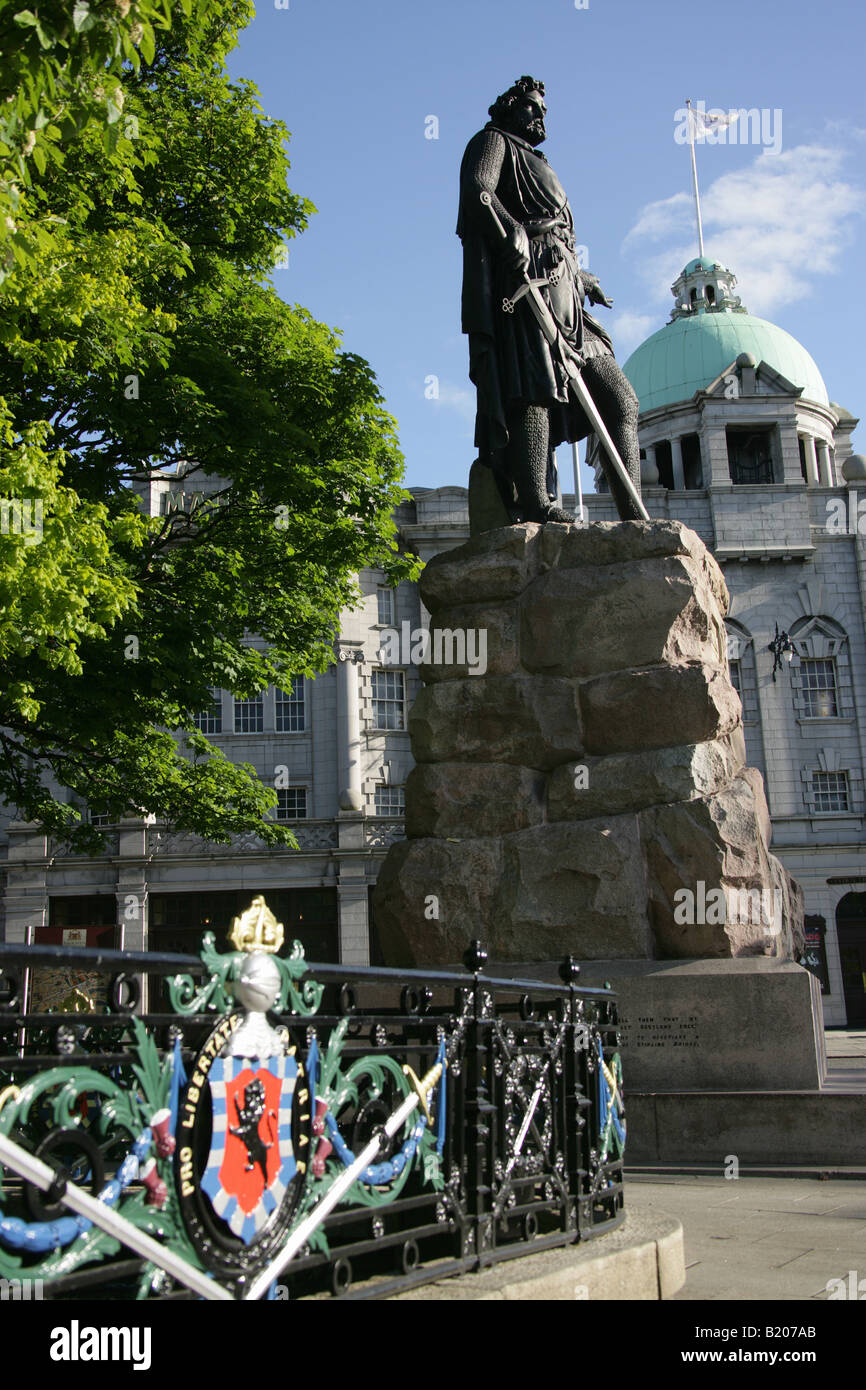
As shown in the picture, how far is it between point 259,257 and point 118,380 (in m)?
4.10

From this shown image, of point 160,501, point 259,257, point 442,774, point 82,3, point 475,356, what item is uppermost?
point 160,501

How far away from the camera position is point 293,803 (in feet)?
Answer: 119

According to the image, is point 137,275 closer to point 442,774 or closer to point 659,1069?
point 442,774

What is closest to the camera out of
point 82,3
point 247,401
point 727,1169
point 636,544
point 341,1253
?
point 341,1253

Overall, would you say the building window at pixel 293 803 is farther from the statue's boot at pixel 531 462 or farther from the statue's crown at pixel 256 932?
the statue's crown at pixel 256 932

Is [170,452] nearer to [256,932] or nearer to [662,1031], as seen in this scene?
[662,1031]

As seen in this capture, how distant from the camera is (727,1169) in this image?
7230 mm

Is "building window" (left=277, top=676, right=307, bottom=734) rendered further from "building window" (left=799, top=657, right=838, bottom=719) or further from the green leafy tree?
the green leafy tree

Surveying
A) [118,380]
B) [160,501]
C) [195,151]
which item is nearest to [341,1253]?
[118,380]

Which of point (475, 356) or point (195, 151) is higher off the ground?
point (195, 151)

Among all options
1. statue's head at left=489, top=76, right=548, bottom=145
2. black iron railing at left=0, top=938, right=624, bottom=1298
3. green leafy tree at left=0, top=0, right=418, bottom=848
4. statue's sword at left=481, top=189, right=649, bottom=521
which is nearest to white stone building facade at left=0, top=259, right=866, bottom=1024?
green leafy tree at left=0, top=0, right=418, bottom=848

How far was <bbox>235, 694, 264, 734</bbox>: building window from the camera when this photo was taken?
3656 cm

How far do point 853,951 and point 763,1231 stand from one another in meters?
33.1

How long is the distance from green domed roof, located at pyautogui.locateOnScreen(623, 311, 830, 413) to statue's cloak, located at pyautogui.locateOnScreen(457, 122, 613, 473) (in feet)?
120
